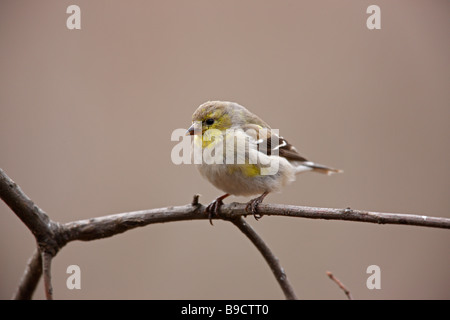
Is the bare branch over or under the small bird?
under

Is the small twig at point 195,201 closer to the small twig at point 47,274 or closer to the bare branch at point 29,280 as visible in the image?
the small twig at point 47,274

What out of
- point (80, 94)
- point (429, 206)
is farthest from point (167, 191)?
point (429, 206)

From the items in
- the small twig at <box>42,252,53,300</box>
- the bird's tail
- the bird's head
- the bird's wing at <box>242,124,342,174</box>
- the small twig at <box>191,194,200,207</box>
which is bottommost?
the small twig at <box>42,252,53,300</box>

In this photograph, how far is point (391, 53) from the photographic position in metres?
3.95

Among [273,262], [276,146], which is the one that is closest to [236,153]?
[276,146]

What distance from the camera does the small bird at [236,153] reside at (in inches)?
96.2

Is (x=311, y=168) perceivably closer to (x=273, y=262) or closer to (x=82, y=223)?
(x=273, y=262)

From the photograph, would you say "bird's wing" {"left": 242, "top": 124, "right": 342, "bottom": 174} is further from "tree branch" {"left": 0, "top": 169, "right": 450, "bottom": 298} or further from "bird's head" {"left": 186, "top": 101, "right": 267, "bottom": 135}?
"tree branch" {"left": 0, "top": 169, "right": 450, "bottom": 298}

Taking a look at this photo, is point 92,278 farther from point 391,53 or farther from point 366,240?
point 391,53

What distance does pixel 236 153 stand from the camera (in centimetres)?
249

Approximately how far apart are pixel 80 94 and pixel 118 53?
495 millimetres

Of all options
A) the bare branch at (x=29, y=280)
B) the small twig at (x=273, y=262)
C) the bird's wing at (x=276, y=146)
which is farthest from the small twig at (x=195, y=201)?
the bare branch at (x=29, y=280)

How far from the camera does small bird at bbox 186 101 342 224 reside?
244cm

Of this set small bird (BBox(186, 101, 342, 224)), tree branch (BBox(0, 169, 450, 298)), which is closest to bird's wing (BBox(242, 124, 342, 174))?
small bird (BBox(186, 101, 342, 224))
